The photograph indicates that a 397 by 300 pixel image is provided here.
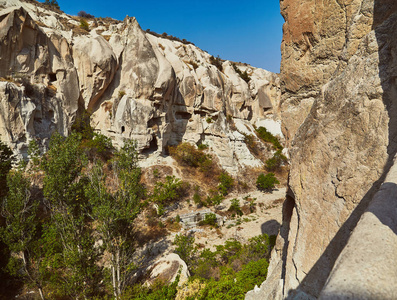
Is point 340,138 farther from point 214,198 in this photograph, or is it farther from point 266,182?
point 266,182

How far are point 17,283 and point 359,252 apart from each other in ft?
46.6

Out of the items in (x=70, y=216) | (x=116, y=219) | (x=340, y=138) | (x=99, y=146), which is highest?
(x=99, y=146)

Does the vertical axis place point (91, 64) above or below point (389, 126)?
above

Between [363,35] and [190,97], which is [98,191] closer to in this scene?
[363,35]

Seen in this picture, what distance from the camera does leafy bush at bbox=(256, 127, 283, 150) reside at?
104 feet

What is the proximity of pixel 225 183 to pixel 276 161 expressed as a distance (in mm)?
9267

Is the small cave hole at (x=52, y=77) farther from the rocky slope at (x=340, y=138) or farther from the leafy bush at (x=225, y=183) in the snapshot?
the rocky slope at (x=340, y=138)

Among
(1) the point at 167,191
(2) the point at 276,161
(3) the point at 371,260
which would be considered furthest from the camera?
(2) the point at 276,161

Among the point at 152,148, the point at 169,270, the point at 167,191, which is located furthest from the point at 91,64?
the point at 169,270

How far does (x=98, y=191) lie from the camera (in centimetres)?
849

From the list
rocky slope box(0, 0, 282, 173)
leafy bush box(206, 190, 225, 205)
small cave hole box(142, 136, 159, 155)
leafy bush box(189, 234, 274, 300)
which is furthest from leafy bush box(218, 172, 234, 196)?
leafy bush box(189, 234, 274, 300)

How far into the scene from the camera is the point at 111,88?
2092 centimetres

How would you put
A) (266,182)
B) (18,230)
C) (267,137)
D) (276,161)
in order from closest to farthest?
(18,230) → (266,182) → (276,161) → (267,137)

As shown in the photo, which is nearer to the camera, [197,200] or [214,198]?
[197,200]
